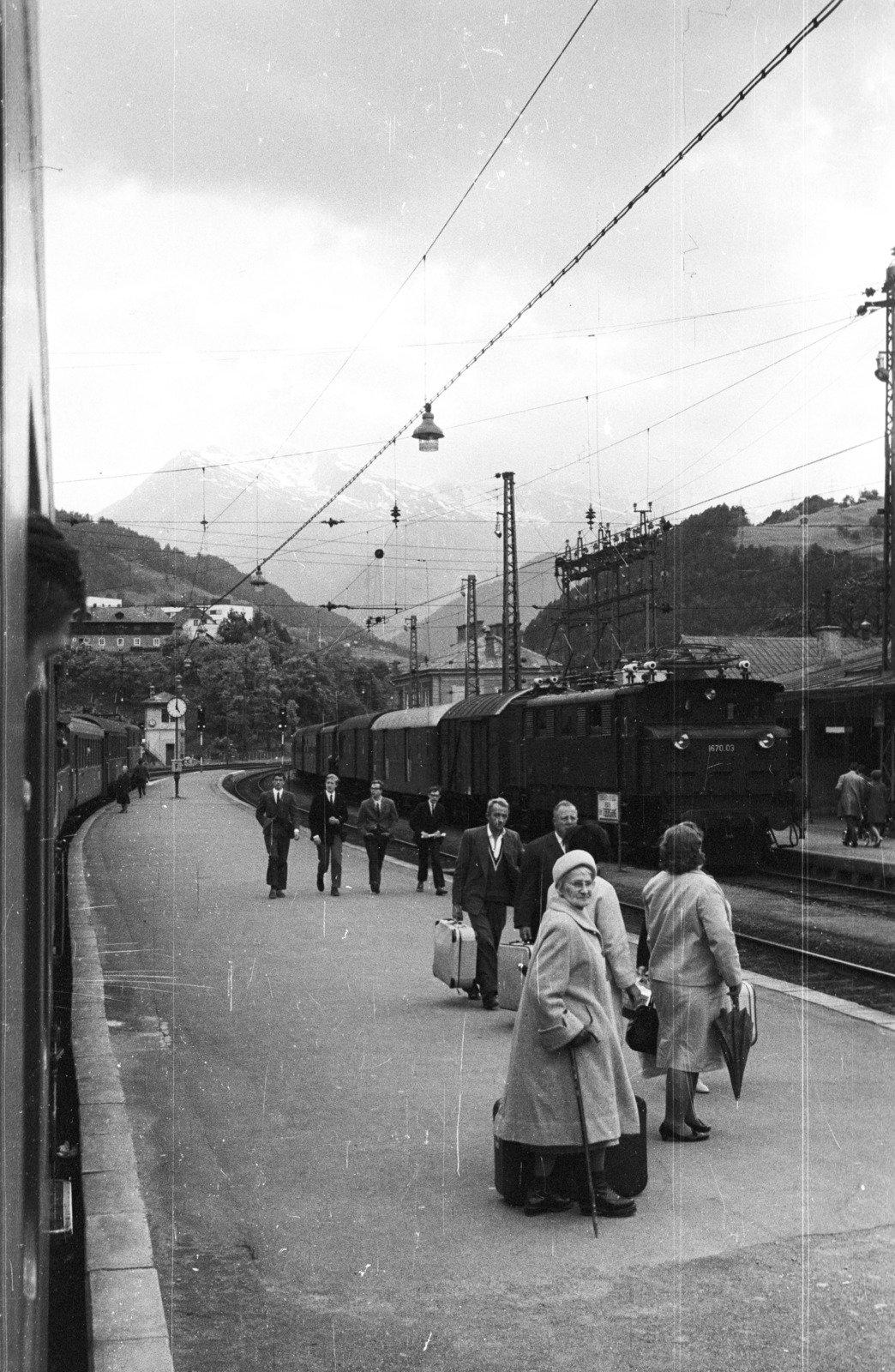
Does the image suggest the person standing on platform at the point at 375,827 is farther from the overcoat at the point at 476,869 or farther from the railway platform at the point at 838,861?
the overcoat at the point at 476,869

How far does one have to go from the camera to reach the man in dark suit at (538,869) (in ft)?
32.9

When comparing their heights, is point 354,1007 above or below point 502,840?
below

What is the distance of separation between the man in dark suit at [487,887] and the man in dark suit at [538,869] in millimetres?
Answer: 670

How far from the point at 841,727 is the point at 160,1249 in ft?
93.6

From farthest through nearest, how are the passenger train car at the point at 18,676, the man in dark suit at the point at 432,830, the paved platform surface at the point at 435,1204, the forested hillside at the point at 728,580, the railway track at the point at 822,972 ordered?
the forested hillside at the point at 728,580 < the man in dark suit at the point at 432,830 < the railway track at the point at 822,972 < the paved platform surface at the point at 435,1204 < the passenger train car at the point at 18,676

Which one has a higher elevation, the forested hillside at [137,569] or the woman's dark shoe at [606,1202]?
the forested hillside at [137,569]

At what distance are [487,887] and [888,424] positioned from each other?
19054mm

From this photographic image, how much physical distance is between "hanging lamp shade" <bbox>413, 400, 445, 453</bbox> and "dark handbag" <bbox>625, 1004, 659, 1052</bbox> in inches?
622

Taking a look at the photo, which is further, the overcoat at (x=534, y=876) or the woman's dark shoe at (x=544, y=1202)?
the overcoat at (x=534, y=876)

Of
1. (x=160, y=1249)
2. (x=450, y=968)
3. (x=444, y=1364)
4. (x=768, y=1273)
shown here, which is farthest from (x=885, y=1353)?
(x=450, y=968)

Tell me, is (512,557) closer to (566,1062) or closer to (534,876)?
(534,876)

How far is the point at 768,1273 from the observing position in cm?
536

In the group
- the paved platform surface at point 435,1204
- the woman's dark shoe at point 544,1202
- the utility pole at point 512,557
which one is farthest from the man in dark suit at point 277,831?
the utility pole at point 512,557

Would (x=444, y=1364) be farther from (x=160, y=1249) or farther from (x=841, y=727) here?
(x=841, y=727)
